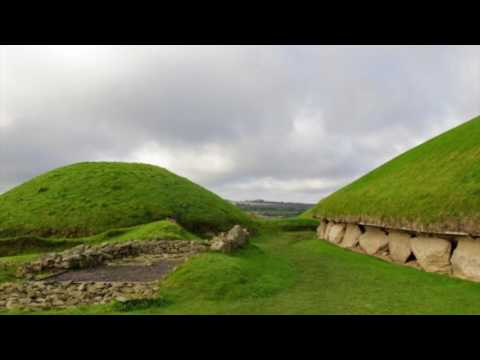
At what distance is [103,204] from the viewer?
117ft

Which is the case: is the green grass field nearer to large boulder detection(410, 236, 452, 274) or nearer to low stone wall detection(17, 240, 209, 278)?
large boulder detection(410, 236, 452, 274)

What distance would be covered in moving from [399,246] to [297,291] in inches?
267

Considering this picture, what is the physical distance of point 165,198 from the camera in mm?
39344

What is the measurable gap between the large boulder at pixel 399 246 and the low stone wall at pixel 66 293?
10965 mm

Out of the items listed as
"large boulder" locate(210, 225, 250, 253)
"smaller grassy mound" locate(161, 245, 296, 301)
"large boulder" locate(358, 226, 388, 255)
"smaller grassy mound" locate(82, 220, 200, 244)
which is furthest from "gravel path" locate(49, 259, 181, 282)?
"large boulder" locate(358, 226, 388, 255)

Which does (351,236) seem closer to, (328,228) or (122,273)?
(328,228)

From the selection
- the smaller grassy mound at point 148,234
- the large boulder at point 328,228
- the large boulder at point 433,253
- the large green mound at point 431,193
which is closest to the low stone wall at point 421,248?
the large boulder at point 433,253

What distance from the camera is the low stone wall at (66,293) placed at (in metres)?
9.64

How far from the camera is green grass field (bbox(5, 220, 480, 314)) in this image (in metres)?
8.81

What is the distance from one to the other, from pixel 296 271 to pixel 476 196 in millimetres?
7608

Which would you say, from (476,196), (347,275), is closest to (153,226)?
(347,275)

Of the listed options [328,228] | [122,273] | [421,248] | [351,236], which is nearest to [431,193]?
[421,248]
